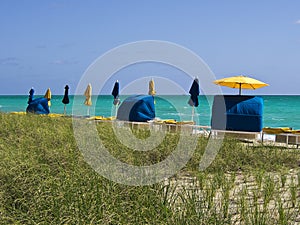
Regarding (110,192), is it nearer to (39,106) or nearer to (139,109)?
(139,109)

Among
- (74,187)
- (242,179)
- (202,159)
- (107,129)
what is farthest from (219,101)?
(74,187)

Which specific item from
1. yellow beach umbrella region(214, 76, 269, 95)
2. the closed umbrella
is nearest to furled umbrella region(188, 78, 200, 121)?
yellow beach umbrella region(214, 76, 269, 95)

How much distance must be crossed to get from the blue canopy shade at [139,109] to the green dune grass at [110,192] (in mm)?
7719

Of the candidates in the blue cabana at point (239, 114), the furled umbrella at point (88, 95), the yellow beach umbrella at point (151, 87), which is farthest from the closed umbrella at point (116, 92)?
the blue cabana at point (239, 114)

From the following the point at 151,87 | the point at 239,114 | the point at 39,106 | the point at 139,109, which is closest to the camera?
the point at 239,114

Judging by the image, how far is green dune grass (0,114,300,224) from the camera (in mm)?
4141

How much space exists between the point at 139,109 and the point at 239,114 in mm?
4222

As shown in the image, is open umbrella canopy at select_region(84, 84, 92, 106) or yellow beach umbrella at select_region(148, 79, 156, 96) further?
open umbrella canopy at select_region(84, 84, 92, 106)

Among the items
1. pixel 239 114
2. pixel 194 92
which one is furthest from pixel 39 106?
pixel 239 114

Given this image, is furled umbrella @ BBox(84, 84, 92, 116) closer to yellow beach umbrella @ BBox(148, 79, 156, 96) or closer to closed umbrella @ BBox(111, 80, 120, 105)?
closed umbrella @ BBox(111, 80, 120, 105)

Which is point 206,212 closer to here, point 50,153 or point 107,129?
point 50,153

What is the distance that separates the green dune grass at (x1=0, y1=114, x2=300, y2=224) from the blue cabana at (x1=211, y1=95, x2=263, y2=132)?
4.49 meters

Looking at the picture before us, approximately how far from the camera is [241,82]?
1305 cm

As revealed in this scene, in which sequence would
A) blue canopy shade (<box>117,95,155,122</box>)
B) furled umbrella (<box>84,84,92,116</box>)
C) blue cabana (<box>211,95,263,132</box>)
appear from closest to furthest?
1. blue cabana (<box>211,95,263,132</box>)
2. blue canopy shade (<box>117,95,155,122</box>)
3. furled umbrella (<box>84,84,92,116</box>)
